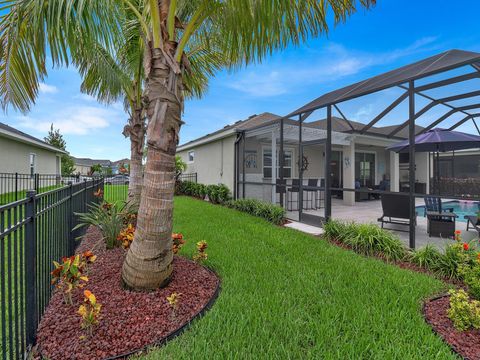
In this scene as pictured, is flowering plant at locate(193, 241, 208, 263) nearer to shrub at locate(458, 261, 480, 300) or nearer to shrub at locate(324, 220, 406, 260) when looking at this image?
shrub at locate(324, 220, 406, 260)

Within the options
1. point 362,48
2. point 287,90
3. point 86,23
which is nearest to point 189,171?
→ point 287,90

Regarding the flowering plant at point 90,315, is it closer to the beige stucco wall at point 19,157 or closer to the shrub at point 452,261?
the shrub at point 452,261

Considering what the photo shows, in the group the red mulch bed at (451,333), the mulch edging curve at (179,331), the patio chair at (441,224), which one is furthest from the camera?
the patio chair at (441,224)

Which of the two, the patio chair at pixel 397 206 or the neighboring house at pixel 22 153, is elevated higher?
the neighboring house at pixel 22 153

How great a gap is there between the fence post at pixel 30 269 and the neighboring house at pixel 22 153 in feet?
44.4

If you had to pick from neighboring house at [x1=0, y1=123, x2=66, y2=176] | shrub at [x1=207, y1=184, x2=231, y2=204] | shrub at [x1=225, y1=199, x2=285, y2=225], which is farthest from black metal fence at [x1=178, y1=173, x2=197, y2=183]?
neighboring house at [x1=0, y1=123, x2=66, y2=176]

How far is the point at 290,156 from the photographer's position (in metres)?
13.7

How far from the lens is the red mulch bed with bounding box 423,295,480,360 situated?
2281mm

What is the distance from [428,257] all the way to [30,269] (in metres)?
5.53

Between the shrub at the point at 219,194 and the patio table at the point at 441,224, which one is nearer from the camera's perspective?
the patio table at the point at 441,224

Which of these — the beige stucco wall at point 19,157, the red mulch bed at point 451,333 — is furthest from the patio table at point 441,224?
the beige stucco wall at point 19,157

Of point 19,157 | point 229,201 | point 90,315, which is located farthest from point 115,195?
point 90,315

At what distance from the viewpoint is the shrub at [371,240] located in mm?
4754

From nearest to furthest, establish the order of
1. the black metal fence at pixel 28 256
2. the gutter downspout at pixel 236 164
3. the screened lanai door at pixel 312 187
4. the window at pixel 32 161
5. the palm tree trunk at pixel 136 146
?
1. the black metal fence at pixel 28 256
2. the palm tree trunk at pixel 136 146
3. the screened lanai door at pixel 312 187
4. the gutter downspout at pixel 236 164
5. the window at pixel 32 161
